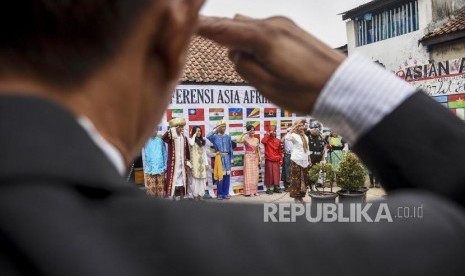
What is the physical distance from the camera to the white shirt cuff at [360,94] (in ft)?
2.13

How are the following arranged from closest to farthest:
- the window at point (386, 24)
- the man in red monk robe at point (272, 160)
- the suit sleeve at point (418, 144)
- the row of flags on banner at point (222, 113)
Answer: the suit sleeve at point (418, 144), the row of flags on banner at point (222, 113), the man in red monk robe at point (272, 160), the window at point (386, 24)

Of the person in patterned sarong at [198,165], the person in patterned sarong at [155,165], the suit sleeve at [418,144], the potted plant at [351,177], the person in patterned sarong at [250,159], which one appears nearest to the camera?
the suit sleeve at [418,144]

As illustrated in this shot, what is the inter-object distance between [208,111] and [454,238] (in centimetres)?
991

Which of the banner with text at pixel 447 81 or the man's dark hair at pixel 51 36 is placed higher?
the banner with text at pixel 447 81

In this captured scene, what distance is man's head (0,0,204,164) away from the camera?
428 mm

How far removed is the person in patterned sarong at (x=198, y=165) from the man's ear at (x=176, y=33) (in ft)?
28.8

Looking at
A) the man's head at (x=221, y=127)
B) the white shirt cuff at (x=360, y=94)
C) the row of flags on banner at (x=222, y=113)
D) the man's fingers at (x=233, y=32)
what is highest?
the row of flags on banner at (x=222, y=113)

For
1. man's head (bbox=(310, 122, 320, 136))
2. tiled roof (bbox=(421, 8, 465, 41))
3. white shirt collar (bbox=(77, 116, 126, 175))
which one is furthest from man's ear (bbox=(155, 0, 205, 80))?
tiled roof (bbox=(421, 8, 465, 41))

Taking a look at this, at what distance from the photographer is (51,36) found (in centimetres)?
43

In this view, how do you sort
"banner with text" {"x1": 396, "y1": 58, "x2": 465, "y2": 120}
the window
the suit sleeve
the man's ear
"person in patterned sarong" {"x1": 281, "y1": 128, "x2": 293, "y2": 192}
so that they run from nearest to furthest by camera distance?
the man's ear → the suit sleeve → "person in patterned sarong" {"x1": 281, "y1": 128, "x2": 293, "y2": 192} → "banner with text" {"x1": 396, "y1": 58, "x2": 465, "y2": 120} → the window

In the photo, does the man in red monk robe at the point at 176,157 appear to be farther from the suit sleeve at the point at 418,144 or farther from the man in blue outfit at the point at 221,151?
the suit sleeve at the point at 418,144

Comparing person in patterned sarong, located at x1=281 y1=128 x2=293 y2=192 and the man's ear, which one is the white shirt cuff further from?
person in patterned sarong, located at x1=281 y1=128 x2=293 y2=192

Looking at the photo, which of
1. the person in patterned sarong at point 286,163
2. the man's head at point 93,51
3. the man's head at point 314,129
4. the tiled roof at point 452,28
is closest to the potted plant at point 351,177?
the person in patterned sarong at point 286,163

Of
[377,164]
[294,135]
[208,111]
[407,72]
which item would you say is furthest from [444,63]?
[377,164]
